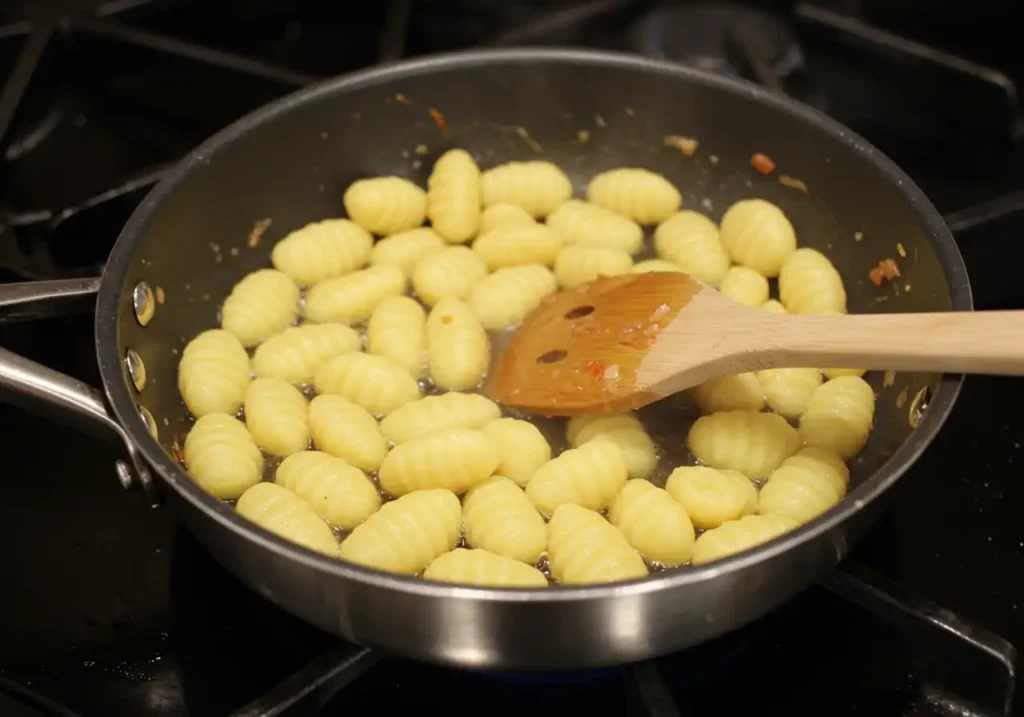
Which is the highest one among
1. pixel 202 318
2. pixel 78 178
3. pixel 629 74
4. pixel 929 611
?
pixel 629 74

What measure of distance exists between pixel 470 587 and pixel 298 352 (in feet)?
1.56

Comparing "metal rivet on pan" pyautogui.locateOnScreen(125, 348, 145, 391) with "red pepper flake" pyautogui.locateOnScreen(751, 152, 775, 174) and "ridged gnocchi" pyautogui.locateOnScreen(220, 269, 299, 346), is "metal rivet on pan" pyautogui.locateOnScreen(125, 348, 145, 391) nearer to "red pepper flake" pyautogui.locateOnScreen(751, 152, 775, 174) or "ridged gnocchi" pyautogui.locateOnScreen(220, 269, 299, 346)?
"ridged gnocchi" pyautogui.locateOnScreen(220, 269, 299, 346)

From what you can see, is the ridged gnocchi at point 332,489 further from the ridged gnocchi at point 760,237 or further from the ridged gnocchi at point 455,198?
the ridged gnocchi at point 760,237

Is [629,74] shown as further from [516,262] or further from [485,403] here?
[485,403]

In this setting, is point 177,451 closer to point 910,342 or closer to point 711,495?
point 711,495

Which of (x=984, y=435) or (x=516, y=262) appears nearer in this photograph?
(x=984, y=435)

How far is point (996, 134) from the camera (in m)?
1.23

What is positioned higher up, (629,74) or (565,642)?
(629,74)

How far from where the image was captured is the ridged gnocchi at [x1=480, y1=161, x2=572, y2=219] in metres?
1.19

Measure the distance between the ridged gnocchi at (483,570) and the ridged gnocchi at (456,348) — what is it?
0.25 m

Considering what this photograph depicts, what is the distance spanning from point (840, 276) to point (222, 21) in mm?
909

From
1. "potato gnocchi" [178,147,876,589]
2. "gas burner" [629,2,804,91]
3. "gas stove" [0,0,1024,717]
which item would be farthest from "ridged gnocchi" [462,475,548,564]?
"gas burner" [629,2,804,91]


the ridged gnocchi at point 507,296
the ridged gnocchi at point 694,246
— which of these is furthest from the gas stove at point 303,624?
the ridged gnocchi at point 507,296

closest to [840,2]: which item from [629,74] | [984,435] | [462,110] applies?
[629,74]
